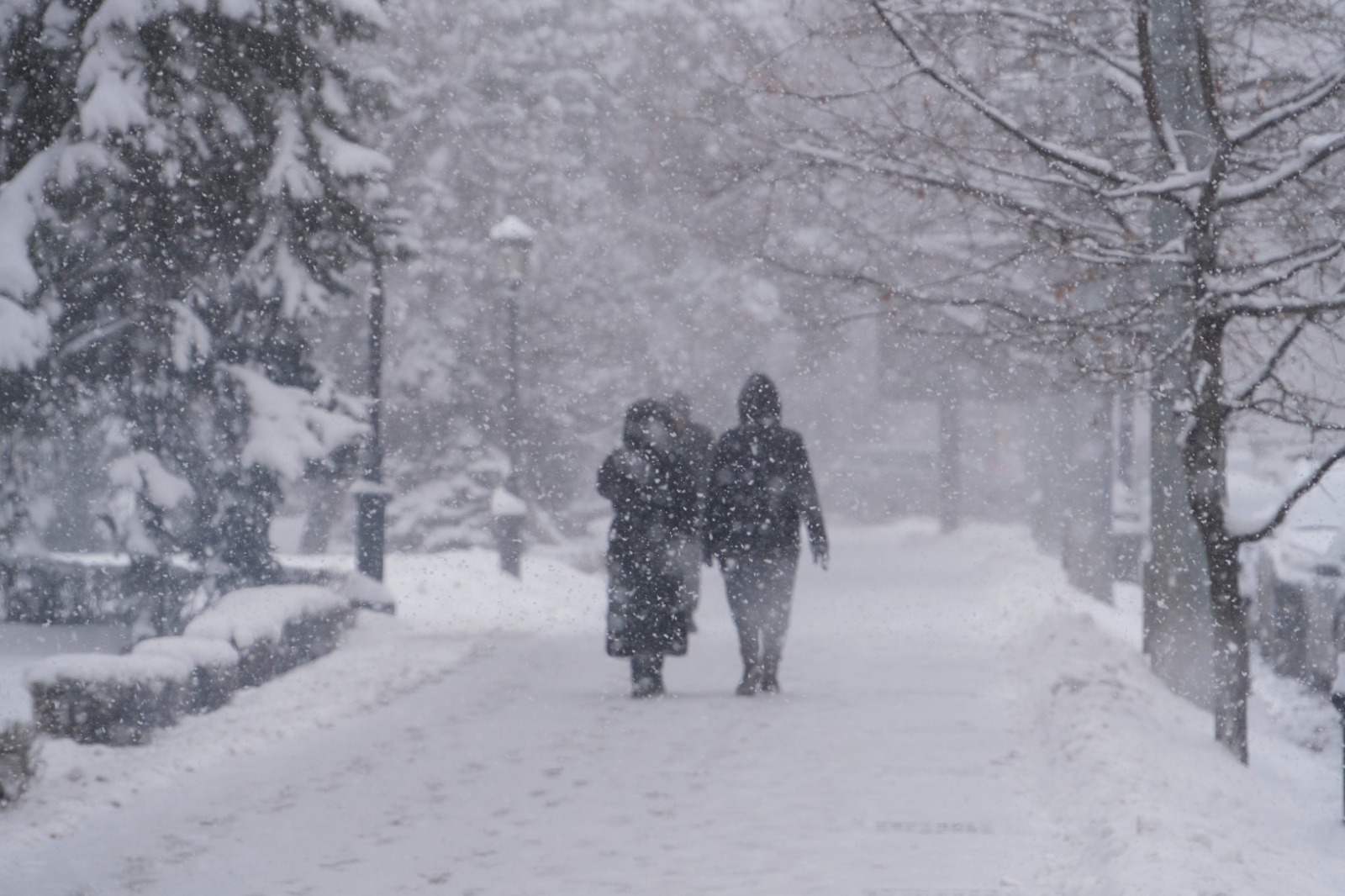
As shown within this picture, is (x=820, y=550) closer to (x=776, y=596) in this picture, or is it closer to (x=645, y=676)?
(x=776, y=596)

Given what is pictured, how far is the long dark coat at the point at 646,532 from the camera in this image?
11.3m

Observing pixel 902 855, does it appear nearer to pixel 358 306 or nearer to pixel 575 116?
pixel 358 306

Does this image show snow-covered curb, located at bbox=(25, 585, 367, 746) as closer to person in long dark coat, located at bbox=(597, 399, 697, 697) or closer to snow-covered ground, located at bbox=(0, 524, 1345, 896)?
snow-covered ground, located at bbox=(0, 524, 1345, 896)

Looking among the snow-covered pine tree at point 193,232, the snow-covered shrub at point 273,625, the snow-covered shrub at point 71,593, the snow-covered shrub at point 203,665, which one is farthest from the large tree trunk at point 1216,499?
the snow-covered shrub at point 71,593

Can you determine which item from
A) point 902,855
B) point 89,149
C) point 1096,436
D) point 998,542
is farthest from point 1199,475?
point 998,542

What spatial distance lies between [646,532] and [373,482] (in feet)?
20.9

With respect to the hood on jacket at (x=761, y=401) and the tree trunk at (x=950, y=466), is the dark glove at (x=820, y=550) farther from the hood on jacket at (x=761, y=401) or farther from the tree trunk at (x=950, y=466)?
the tree trunk at (x=950, y=466)

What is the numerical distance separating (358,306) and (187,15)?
50.0ft

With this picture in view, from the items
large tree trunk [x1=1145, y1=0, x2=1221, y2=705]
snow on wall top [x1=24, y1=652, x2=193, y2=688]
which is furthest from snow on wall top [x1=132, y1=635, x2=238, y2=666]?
large tree trunk [x1=1145, y1=0, x2=1221, y2=705]

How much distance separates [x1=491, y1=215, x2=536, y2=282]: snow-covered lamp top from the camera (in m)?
19.8

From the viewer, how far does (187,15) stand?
12758mm

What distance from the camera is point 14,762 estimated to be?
24.6ft

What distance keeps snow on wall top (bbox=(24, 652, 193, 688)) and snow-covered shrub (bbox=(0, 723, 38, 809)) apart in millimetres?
1087

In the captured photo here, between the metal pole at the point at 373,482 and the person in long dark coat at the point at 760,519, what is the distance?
599 cm
